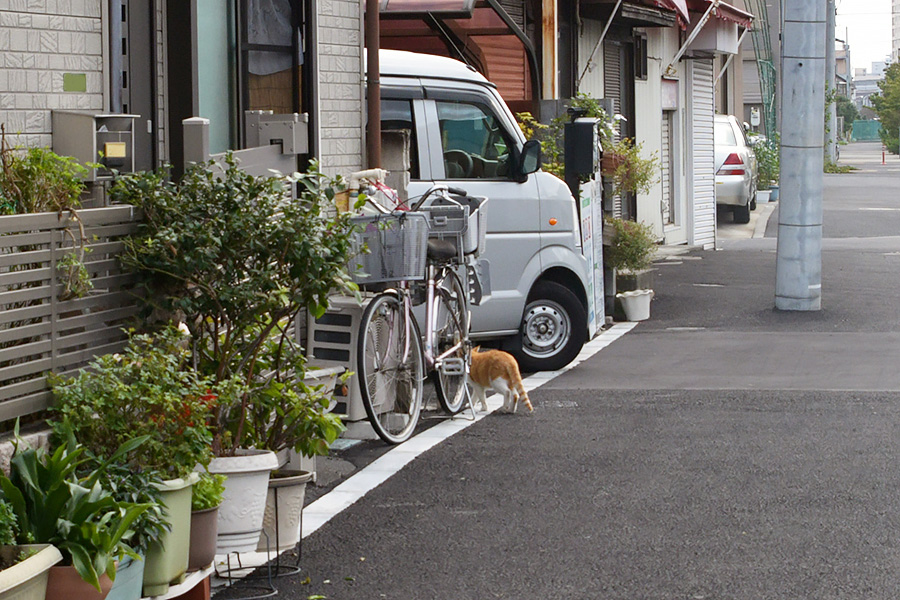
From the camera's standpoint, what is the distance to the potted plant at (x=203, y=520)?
500 centimetres

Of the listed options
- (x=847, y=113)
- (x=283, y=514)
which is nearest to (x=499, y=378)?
(x=283, y=514)

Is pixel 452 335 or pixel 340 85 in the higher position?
pixel 340 85

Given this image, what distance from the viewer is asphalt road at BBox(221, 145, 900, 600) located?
17.7 ft

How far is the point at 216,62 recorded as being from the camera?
8414mm

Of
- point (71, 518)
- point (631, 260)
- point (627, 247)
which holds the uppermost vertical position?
point (627, 247)

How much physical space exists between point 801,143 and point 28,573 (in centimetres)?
1253

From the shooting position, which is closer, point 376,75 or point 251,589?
point 251,589

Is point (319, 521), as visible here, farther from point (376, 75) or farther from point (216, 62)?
point (376, 75)

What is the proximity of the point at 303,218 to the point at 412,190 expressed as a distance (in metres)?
3.98

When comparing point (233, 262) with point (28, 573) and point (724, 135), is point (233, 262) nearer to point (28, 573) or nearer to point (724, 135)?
point (28, 573)

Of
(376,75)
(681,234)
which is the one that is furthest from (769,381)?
(681,234)

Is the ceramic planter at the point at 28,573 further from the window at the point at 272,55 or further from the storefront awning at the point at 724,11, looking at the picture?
the storefront awning at the point at 724,11

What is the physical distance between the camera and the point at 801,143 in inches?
596

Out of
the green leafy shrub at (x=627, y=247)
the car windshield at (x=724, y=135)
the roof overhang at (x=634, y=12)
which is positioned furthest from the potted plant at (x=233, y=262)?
the car windshield at (x=724, y=135)
